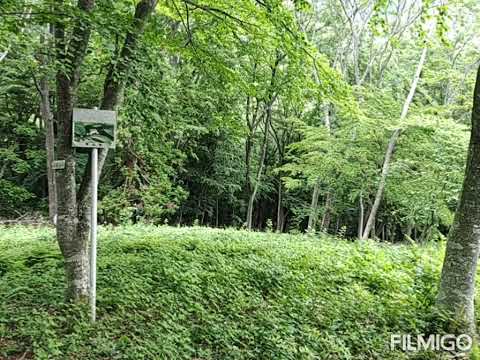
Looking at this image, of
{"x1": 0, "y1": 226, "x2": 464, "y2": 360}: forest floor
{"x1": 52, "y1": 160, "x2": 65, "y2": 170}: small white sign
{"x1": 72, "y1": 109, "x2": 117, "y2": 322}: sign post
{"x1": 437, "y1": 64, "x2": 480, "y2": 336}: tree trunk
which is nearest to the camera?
{"x1": 0, "y1": 226, "x2": 464, "y2": 360}: forest floor

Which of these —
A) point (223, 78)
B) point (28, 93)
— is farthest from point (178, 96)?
point (28, 93)

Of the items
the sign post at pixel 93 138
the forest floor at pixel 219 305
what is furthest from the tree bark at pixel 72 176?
the forest floor at pixel 219 305

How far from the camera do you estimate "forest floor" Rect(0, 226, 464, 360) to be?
346cm

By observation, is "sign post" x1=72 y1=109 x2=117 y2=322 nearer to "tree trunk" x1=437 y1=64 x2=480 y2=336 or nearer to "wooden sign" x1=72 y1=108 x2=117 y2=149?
"wooden sign" x1=72 y1=108 x2=117 y2=149

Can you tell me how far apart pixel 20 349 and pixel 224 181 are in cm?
1456

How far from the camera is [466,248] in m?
4.07

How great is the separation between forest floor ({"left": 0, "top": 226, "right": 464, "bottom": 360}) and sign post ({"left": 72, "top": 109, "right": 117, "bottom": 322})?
405 millimetres

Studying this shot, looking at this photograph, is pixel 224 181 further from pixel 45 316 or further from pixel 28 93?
pixel 45 316

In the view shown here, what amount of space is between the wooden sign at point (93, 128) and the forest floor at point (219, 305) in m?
1.67

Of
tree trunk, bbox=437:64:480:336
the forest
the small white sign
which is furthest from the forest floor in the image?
the small white sign

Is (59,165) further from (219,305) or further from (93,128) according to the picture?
(219,305)

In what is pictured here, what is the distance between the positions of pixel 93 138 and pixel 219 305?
231cm

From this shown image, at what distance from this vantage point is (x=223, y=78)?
5809mm

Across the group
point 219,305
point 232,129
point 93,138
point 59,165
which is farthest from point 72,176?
point 232,129
